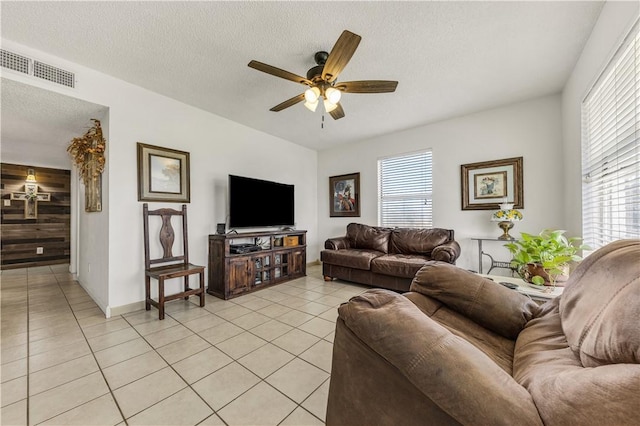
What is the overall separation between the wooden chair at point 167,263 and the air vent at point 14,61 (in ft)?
4.91

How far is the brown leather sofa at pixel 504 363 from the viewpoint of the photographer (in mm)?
553

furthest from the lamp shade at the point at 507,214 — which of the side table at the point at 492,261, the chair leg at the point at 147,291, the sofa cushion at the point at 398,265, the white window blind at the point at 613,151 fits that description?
the chair leg at the point at 147,291

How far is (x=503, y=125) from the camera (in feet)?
11.5

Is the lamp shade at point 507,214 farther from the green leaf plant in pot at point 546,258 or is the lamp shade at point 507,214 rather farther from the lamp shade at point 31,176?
the lamp shade at point 31,176

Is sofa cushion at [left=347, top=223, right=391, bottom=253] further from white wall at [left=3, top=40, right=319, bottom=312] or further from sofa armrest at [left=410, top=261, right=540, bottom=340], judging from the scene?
sofa armrest at [left=410, top=261, right=540, bottom=340]

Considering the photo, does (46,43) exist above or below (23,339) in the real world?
above

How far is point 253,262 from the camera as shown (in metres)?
3.56

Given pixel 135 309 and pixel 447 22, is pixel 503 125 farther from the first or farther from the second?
pixel 135 309

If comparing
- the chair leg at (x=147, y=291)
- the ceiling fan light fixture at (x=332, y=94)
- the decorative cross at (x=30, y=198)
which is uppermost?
the ceiling fan light fixture at (x=332, y=94)

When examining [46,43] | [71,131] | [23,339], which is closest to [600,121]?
[46,43]

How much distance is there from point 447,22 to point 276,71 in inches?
55.7

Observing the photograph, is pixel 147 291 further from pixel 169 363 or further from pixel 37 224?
pixel 37 224

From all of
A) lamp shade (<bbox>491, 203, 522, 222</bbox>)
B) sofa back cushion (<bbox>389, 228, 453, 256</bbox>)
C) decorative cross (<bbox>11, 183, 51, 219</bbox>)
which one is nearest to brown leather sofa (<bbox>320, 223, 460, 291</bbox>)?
sofa back cushion (<bbox>389, 228, 453, 256</bbox>)

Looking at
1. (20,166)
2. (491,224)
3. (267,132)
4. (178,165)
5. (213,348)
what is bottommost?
(213,348)
